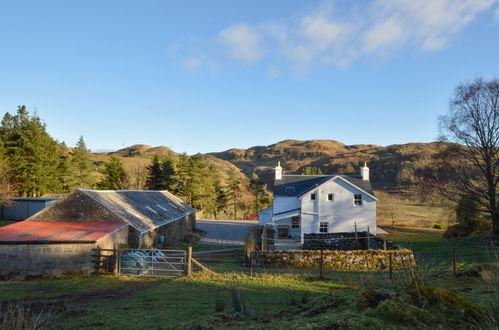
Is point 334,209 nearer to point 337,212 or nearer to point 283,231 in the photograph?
point 337,212

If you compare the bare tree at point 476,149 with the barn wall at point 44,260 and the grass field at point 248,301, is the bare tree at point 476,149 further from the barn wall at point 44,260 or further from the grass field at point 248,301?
the barn wall at point 44,260

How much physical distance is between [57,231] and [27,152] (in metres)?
37.3

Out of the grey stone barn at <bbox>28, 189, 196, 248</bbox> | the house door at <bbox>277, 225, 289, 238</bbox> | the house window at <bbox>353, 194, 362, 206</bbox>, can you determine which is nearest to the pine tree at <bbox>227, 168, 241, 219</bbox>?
the house door at <bbox>277, 225, 289, 238</bbox>

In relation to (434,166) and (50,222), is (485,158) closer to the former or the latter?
(434,166)

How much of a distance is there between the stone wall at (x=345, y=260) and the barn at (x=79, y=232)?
971 centimetres

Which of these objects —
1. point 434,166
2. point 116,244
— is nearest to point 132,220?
point 116,244

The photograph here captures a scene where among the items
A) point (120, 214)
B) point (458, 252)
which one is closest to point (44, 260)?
point (120, 214)

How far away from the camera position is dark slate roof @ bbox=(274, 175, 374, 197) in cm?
3882

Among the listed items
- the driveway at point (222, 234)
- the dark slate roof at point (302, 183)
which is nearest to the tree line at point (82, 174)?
the driveway at point (222, 234)

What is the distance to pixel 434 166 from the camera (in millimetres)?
31359

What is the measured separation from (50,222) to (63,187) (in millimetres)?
40398

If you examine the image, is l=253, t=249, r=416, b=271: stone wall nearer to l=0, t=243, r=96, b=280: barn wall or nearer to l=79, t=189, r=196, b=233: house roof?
l=79, t=189, r=196, b=233: house roof

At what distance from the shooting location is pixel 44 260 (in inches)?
736

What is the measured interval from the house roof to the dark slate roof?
12121 mm
